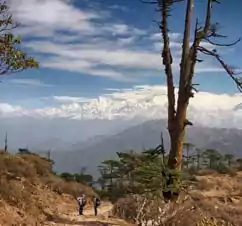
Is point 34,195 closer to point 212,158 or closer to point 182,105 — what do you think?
point 182,105

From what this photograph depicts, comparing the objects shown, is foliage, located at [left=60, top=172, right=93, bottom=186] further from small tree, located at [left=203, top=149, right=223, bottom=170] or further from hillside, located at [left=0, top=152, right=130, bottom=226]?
small tree, located at [left=203, top=149, right=223, bottom=170]

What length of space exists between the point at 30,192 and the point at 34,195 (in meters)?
0.53

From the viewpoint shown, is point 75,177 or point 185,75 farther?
point 75,177

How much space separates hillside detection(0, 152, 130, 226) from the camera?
1703cm

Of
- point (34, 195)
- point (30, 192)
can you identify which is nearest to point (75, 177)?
point (34, 195)

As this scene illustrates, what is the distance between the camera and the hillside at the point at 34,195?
17034mm

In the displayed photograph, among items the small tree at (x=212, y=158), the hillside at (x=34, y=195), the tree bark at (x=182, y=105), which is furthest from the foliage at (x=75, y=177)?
the tree bark at (x=182, y=105)

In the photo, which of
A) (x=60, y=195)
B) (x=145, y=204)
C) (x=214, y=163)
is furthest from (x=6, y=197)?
(x=214, y=163)

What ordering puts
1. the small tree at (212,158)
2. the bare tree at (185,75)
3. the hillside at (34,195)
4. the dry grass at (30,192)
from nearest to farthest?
the bare tree at (185,75) < the dry grass at (30,192) < the hillside at (34,195) < the small tree at (212,158)

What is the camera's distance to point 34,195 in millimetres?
26859

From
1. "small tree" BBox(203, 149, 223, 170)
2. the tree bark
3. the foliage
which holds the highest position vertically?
the tree bark

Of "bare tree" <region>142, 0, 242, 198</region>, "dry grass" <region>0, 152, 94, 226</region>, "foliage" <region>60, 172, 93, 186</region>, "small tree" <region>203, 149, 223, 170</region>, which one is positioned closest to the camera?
"bare tree" <region>142, 0, 242, 198</region>

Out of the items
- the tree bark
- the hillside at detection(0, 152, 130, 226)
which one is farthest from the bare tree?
the hillside at detection(0, 152, 130, 226)

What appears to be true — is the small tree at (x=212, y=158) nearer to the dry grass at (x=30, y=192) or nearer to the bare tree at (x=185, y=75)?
the dry grass at (x=30, y=192)
